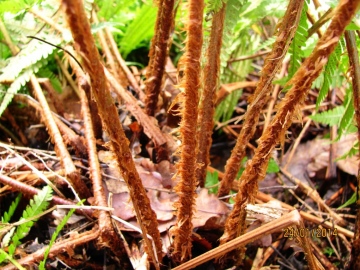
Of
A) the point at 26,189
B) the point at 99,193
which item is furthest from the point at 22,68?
the point at 99,193

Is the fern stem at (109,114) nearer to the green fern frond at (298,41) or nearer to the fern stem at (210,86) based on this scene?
the fern stem at (210,86)

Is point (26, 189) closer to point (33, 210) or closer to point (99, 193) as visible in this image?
point (33, 210)

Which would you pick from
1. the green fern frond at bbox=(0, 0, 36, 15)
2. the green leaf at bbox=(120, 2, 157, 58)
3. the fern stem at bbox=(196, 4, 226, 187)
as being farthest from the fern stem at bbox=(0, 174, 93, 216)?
the green leaf at bbox=(120, 2, 157, 58)

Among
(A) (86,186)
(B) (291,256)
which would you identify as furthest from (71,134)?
(B) (291,256)

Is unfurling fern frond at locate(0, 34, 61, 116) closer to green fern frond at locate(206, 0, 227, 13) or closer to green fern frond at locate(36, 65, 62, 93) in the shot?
green fern frond at locate(36, 65, 62, 93)

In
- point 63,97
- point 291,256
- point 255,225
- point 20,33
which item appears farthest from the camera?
point 63,97

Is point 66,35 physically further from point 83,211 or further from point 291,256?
point 291,256
